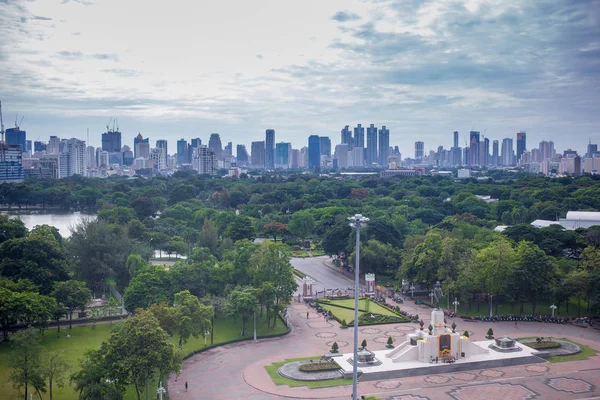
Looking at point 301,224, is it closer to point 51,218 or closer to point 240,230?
point 240,230

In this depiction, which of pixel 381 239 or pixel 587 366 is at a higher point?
pixel 381 239

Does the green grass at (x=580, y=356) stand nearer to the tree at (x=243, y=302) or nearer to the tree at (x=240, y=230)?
the tree at (x=243, y=302)

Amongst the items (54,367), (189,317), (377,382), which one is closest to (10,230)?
(189,317)

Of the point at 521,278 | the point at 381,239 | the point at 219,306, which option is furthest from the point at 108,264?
the point at 521,278

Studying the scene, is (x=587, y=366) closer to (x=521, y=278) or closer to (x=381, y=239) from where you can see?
(x=521, y=278)

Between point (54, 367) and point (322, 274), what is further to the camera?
point (322, 274)

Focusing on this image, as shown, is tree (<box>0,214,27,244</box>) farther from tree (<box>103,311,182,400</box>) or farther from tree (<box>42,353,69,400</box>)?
tree (<box>103,311,182,400</box>)

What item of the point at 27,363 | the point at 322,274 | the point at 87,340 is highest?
the point at 27,363
